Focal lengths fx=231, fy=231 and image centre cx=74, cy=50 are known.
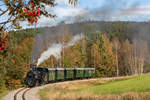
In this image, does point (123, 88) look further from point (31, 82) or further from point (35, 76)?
point (31, 82)

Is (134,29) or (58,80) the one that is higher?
(134,29)

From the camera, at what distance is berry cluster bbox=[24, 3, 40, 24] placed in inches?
195

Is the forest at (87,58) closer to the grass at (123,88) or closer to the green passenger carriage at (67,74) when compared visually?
the green passenger carriage at (67,74)

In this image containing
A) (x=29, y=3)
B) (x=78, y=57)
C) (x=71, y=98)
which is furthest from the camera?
(x=78, y=57)

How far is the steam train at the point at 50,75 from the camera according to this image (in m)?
21.6

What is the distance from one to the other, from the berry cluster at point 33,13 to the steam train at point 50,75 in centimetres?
1685

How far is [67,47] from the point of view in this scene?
57.4 metres

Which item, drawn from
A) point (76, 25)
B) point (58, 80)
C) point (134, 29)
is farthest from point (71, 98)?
point (134, 29)

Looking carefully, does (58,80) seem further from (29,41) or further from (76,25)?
(76,25)

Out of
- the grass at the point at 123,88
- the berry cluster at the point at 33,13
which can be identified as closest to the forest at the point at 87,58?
the grass at the point at 123,88

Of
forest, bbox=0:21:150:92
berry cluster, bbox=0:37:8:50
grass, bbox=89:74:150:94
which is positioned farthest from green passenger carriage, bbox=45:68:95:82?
berry cluster, bbox=0:37:8:50

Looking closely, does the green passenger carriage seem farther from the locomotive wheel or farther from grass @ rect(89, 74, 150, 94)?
grass @ rect(89, 74, 150, 94)

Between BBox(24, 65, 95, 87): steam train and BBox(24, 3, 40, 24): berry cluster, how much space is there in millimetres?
16853

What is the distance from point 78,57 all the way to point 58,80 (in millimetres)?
26873
